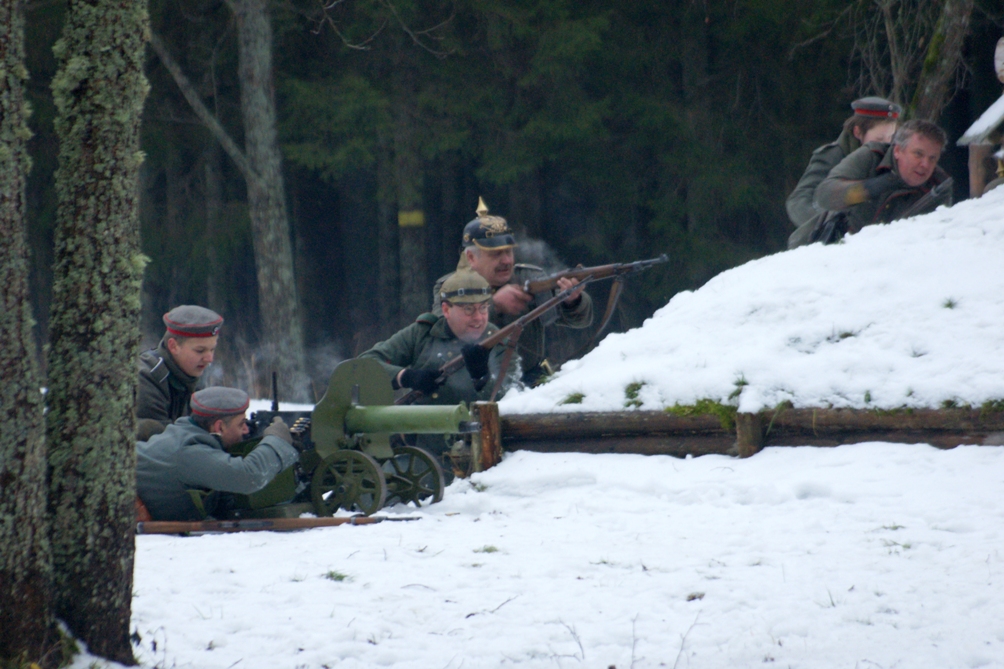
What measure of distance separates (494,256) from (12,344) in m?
5.22

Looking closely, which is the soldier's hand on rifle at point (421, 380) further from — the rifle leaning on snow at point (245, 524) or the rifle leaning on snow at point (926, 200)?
the rifle leaning on snow at point (926, 200)

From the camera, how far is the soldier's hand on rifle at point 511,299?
8.30 m

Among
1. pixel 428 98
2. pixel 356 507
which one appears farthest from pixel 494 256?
pixel 428 98

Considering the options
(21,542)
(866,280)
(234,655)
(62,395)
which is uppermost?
(866,280)

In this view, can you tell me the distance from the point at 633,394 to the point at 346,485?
6.35ft

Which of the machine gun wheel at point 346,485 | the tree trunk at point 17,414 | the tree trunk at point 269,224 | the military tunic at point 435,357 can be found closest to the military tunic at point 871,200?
the military tunic at point 435,357

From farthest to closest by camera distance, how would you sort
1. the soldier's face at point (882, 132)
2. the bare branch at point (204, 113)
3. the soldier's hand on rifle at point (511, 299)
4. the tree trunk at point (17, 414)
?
the bare branch at point (204, 113), the soldier's face at point (882, 132), the soldier's hand on rifle at point (511, 299), the tree trunk at point (17, 414)

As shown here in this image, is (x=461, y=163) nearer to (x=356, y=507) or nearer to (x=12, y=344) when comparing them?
(x=356, y=507)

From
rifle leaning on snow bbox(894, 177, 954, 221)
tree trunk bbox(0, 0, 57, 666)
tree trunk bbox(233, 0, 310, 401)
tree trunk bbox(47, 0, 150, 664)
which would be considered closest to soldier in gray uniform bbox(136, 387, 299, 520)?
tree trunk bbox(47, 0, 150, 664)

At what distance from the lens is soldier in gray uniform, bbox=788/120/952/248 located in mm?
8016

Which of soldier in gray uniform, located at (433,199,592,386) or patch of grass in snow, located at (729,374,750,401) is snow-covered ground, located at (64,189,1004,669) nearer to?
patch of grass in snow, located at (729,374,750,401)

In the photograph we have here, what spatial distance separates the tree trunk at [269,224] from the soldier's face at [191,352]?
384 inches

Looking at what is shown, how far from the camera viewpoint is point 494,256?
8391 millimetres

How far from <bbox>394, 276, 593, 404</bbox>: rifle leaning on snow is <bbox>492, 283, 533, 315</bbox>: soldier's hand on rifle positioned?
12 cm
